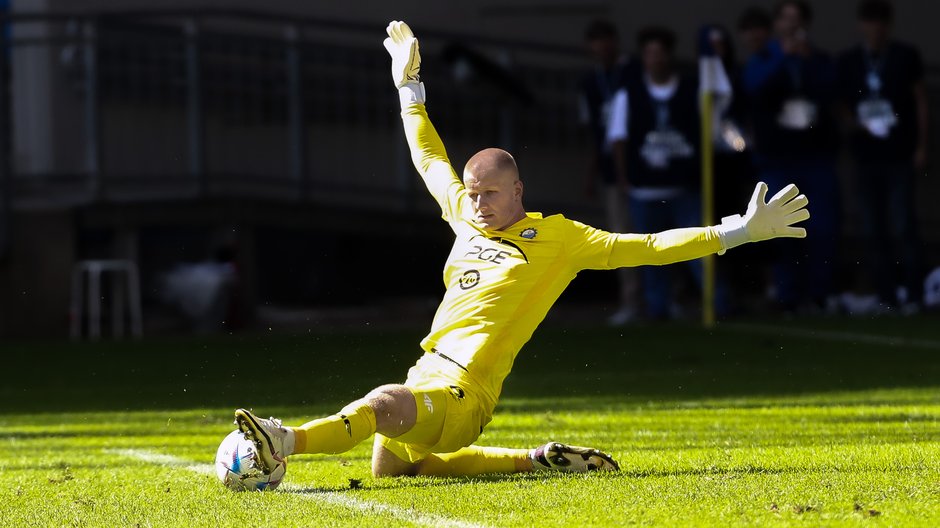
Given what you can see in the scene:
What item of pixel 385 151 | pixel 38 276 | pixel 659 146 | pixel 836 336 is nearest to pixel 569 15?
pixel 385 151

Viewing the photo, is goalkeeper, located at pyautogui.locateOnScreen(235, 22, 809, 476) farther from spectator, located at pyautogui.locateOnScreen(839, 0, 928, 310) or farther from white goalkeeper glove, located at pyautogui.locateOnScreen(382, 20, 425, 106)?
spectator, located at pyautogui.locateOnScreen(839, 0, 928, 310)

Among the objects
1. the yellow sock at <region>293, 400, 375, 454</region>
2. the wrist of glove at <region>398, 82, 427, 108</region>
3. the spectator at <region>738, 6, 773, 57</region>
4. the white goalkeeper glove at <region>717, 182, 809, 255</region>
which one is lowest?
the yellow sock at <region>293, 400, 375, 454</region>

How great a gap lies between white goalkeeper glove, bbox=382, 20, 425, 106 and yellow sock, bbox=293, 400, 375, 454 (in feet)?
6.49

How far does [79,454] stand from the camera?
7.95 meters

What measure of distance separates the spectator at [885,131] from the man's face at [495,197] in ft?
28.0

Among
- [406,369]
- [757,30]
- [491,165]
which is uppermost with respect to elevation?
[757,30]

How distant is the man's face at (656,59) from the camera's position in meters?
14.5

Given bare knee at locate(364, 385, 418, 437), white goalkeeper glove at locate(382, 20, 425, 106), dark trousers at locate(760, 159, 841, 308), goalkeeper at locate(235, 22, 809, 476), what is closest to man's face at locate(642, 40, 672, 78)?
dark trousers at locate(760, 159, 841, 308)

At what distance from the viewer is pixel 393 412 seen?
21.0ft

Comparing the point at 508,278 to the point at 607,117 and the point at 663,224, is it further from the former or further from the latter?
the point at 607,117

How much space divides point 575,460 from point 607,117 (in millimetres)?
8734

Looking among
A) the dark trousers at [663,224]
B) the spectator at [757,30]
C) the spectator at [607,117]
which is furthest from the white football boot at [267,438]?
the spectator at [757,30]

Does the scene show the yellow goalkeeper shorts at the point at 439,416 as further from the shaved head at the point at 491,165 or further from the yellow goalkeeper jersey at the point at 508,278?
the shaved head at the point at 491,165

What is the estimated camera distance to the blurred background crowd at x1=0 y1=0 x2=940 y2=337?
14.9m
